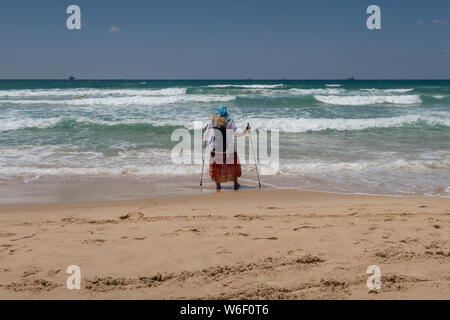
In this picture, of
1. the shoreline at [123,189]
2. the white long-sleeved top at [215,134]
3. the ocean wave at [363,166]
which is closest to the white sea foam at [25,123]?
the shoreline at [123,189]

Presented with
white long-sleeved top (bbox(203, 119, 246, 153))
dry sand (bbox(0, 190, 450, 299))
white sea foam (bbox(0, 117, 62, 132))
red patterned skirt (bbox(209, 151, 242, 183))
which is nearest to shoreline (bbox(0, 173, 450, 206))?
red patterned skirt (bbox(209, 151, 242, 183))

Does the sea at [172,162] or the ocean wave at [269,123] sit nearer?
the sea at [172,162]

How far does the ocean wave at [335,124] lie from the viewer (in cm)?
1452

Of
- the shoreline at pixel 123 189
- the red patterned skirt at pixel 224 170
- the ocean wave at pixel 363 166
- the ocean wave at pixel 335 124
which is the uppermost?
the ocean wave at pixel 335 124

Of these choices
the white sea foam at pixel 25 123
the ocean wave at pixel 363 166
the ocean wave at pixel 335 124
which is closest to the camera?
the ocean wave at pixel 363 166

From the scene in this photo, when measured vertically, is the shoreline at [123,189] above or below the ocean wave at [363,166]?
below

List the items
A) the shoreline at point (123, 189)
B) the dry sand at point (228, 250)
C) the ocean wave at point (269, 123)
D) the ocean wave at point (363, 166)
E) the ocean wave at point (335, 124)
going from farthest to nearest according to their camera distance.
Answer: the ocean wave at point (335, 124)
the ocean wave at point (269, 123)
the ocean wave at point (363, 166)
the shoreline at point (123, 189)
the dry sand at point (228, 250)

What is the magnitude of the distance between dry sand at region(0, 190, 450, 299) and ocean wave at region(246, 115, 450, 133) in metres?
8.87

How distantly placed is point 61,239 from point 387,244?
3547mm

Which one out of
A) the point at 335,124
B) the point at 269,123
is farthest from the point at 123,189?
the point at 335,124

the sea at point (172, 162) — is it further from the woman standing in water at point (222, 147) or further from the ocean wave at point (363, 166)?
the woman standing in water at point (222, 147)

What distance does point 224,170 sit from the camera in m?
7.06

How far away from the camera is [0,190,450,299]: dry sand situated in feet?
10.4

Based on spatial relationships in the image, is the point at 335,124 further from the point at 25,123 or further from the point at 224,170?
the point at 25,123
